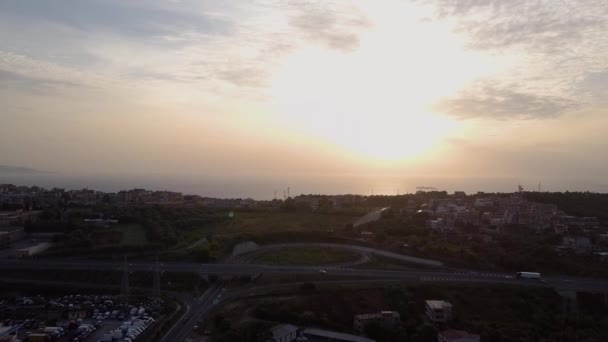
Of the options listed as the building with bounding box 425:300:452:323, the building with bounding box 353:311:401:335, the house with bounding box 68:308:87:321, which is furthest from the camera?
the building with bounding box 425:300:452:323

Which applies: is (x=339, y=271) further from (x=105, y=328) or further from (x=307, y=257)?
(x=105, y=328)

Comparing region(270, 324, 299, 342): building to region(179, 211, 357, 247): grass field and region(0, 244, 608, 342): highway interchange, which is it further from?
region(179, 211, 357, 247): grass field

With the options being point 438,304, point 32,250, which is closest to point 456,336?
point 438,304

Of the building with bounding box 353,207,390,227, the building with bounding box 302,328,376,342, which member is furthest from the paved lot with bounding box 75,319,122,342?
the building with bounding box 353,207,390,227

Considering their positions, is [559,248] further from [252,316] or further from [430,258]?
[252,316]

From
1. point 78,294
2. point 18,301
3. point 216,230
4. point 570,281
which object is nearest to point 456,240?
point 570,281

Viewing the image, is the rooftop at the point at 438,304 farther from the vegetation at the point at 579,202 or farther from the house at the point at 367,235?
the vegetation at the point at 579,202
